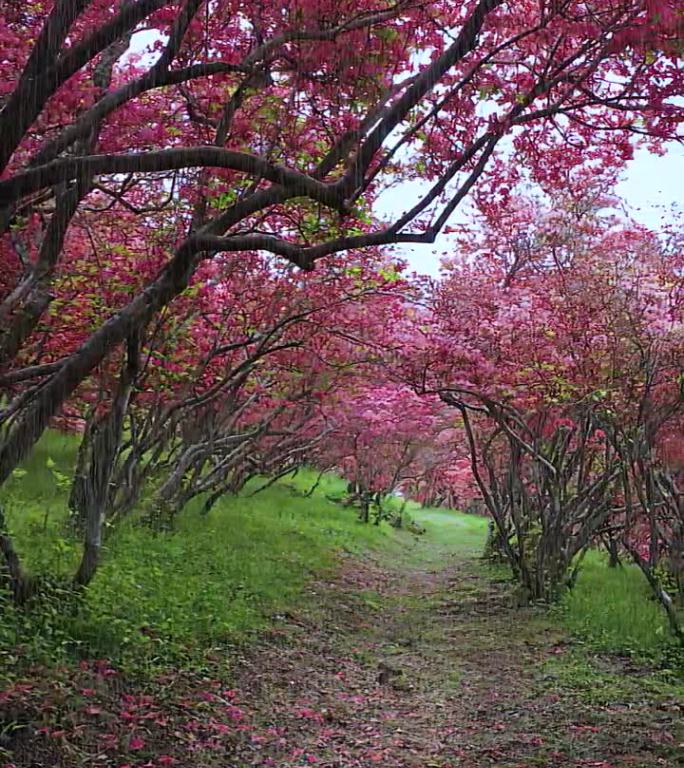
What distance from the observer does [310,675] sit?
309 inches

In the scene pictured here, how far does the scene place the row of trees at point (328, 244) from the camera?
15.8 feet

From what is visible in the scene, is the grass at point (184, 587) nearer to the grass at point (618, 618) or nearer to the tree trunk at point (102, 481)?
the grass at point (618, 618)

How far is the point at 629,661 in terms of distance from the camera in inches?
330

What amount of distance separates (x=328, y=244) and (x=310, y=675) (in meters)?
4.81

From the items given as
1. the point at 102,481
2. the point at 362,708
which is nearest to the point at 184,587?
the point at 102,481

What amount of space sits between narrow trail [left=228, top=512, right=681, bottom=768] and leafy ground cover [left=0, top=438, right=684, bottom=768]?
0.08 ft

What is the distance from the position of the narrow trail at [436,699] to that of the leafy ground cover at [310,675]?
0.02m

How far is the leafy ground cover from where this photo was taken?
542 centimetres

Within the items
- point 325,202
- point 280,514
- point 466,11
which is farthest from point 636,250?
point 280,514

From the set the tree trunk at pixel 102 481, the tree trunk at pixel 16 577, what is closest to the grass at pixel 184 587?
the tree trunk at pixel 16 577

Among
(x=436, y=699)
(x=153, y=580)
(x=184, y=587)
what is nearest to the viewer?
(x=436, y=699)

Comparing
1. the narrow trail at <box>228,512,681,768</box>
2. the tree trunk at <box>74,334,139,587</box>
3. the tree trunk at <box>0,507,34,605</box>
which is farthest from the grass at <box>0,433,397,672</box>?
the narrow trail at <box>228,512,681,768</box>

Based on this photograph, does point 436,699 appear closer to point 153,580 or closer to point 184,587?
point 184,587

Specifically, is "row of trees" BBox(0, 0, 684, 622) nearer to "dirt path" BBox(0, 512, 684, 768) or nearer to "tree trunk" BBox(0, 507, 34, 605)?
"tree trunk" BBox(0, 507, 34, 605)
